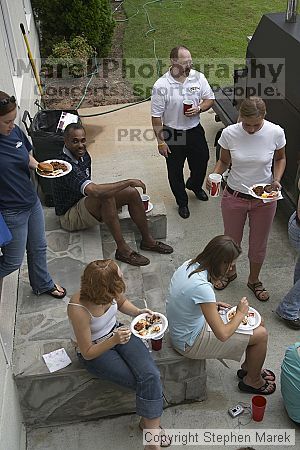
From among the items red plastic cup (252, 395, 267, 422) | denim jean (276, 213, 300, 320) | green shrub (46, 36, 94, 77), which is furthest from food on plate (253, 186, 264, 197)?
green shrub (46, 36, 94, 77)

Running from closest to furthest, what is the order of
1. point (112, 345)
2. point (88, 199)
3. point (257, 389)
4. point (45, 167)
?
point (112, 345), point (257, 389), point (45, 167), point (88, 199)

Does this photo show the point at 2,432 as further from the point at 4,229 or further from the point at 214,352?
the point at 214,352

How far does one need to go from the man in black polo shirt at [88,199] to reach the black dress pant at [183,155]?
85 centimetres

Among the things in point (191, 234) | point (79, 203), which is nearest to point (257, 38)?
point (191, 234)

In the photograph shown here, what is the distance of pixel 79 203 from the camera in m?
4.98

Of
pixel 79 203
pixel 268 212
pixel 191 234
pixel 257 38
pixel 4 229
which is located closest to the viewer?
pixel 4 229

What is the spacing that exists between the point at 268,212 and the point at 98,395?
1.99 metres

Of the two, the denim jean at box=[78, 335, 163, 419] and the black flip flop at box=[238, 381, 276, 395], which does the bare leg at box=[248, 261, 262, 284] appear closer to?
the black flip flop at box=[238, 381, 276, 395]

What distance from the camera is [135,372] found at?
11.5ft

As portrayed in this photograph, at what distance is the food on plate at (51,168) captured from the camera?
14.1 feet

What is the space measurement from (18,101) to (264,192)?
10.5 ft

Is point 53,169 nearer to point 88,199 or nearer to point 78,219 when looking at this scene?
point 88,199

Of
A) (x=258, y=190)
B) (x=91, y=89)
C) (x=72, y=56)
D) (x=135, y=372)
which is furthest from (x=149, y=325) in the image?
(x=72, y=56)

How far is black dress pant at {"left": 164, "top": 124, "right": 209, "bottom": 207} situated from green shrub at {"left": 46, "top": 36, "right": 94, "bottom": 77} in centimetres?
409
